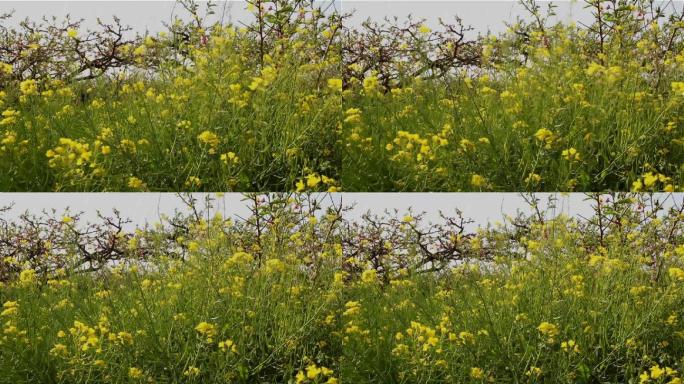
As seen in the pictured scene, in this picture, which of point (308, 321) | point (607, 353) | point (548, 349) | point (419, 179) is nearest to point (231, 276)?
point (308, 321)

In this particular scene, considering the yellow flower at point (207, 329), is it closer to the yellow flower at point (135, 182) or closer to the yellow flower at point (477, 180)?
the yellow flower at point (135, 182)

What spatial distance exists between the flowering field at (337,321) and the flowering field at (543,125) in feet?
0.76

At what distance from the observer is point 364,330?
4.06 metres

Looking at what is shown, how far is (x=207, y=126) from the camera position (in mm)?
4430

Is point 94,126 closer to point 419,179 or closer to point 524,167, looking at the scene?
point 419,179

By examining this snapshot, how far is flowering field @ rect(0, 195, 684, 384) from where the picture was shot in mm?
3725

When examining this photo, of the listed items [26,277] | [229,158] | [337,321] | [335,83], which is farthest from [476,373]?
[26,277]

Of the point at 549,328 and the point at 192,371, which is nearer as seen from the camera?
the point at 549,328

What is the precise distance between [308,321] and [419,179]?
1.10 m

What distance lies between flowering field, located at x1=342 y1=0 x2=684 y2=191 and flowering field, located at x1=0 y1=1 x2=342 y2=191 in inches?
9.4

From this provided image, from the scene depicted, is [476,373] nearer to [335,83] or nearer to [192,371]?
[192,371]

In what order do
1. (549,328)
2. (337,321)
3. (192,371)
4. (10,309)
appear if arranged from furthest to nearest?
(337,321)
(10,309)
(192,371)
(549,328)

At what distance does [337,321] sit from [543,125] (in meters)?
1.39

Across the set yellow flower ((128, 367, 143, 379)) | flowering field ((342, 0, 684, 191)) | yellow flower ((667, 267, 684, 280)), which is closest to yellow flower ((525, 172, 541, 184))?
flowering field ((342, 0, 684, 191))
